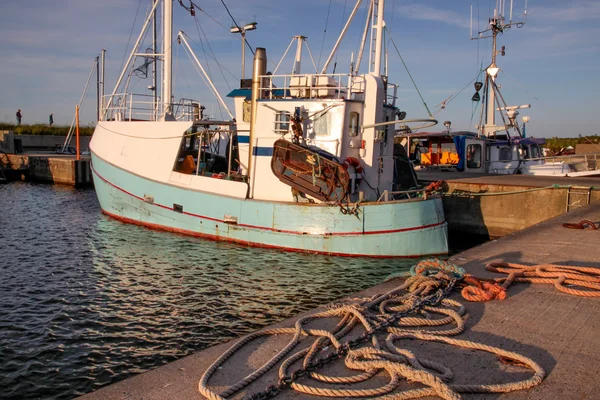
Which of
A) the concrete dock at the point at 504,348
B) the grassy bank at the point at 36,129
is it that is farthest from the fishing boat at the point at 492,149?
the grassy bank at the point at 36,129

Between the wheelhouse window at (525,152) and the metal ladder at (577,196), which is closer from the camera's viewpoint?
the metal ladder at (577,196)

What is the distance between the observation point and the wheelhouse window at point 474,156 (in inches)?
936

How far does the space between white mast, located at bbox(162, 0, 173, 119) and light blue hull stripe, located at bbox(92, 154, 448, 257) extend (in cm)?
327

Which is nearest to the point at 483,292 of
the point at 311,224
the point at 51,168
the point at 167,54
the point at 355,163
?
the point at 311,224

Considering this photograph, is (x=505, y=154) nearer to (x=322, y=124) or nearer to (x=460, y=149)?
(x=460, y=149)

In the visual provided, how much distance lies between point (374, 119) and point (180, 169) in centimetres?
612

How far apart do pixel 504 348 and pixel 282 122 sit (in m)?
8.92

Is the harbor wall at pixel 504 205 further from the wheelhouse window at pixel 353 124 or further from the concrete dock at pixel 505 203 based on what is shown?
the wheelhouse window at pixel 353 124

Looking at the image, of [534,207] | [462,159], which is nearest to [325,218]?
[534,207]

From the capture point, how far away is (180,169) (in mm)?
15102

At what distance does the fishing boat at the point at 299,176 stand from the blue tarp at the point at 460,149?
379 inches

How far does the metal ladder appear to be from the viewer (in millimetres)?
14852

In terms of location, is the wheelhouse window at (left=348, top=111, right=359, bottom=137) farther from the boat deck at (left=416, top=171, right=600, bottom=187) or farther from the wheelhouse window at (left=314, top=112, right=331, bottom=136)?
the boat deck at (left=416, top=171, right=600, bottom=187)

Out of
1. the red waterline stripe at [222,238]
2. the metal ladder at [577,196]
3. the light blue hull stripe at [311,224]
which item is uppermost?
the metal ladder at [577,196]
